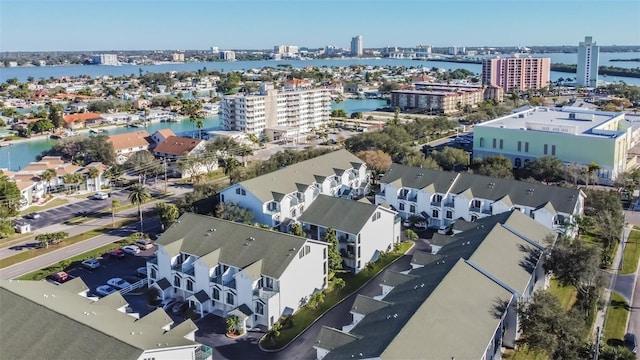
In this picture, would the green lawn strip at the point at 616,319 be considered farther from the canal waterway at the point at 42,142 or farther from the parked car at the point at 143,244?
the canal waterway at the point at 42,142

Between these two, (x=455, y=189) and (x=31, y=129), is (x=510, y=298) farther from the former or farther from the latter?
(x=31, y=129)

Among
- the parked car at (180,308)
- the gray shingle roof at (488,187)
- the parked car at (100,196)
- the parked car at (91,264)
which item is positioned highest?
the gray shingle roof at (488,187)

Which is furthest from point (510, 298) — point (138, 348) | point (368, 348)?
point (138, 348)

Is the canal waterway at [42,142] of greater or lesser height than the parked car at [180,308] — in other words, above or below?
above

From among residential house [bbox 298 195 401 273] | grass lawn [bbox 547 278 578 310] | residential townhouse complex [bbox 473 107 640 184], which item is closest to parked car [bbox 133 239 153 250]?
residential house [bbox 298 195 401 273]

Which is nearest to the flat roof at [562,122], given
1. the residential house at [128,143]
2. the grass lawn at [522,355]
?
the grass lawn at [522,355]

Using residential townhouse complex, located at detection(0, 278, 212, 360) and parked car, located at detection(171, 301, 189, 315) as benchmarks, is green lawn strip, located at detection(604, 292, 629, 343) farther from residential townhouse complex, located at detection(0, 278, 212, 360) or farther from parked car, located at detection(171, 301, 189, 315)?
parked car, located at detection(171, 301, 189, 315)

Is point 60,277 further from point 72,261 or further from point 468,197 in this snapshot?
point 468,197
